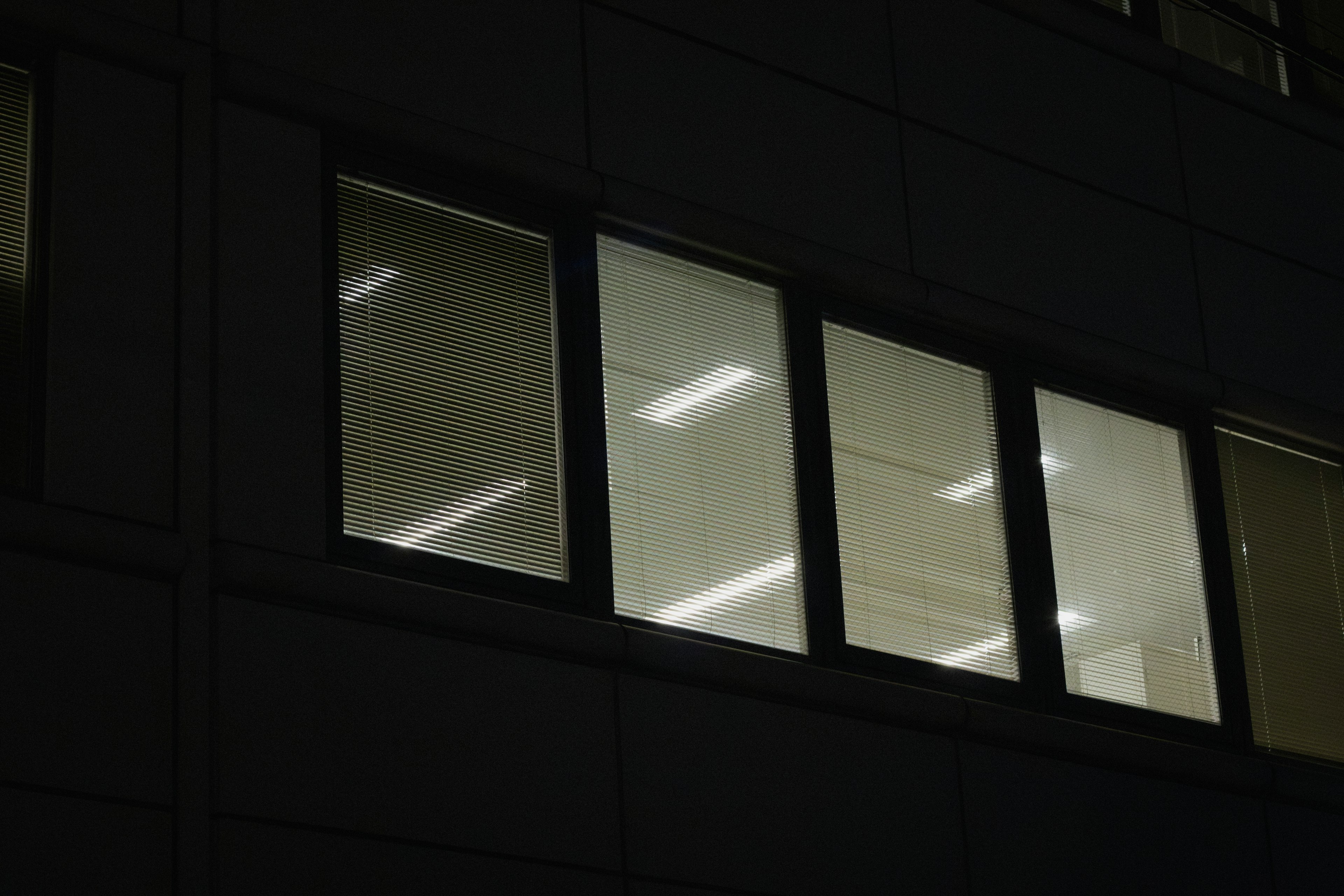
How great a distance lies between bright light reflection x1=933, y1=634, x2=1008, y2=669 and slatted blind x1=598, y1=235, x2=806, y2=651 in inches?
36.2

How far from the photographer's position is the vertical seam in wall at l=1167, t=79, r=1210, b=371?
11891 mm

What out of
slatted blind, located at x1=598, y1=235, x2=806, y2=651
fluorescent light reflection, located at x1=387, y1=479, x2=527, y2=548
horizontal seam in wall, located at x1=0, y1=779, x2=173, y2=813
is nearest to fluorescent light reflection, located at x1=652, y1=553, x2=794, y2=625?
slatted blind, located at x1=598, y1=235, x2=806, y2=651

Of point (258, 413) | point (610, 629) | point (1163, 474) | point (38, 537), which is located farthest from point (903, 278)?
point (38, 537)

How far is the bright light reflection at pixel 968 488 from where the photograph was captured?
10430 mm

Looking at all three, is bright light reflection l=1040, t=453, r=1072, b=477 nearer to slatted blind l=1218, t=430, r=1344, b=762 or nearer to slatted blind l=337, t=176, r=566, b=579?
slatted blind l=1218, t=430, r=1344, b=762

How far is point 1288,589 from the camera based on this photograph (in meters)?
11.8

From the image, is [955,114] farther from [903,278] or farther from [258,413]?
[258,413]

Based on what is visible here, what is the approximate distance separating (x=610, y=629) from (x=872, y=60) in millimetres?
4006

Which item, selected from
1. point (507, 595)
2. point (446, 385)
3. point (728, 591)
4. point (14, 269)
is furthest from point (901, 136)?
point (14, 269)

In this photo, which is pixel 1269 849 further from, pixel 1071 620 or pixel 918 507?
pixel 918 507

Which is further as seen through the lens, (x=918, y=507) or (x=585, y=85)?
(x=918, y=507)

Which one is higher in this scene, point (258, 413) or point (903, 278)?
point (903, 278)

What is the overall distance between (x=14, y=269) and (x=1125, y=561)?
617 centimetres

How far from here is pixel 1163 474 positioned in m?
11.5
